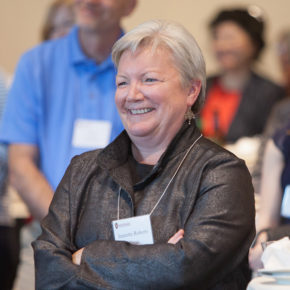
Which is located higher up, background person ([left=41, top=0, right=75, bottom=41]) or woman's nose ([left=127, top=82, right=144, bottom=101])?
background person ([left=41, top=0, right=75, bottom=41])

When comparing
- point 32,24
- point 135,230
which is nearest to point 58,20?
point 32,24

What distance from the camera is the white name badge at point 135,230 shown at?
2.20 metres

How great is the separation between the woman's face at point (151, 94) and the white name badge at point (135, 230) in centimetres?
32

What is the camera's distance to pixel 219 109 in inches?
205

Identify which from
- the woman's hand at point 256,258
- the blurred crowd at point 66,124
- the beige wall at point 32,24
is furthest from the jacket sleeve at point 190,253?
the beige wall at point 32,24

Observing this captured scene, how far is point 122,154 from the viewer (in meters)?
2.43

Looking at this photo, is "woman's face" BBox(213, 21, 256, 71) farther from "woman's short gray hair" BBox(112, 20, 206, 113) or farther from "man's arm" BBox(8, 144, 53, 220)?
"woman's short gray hair" BBox(112, 20, 206, 113)

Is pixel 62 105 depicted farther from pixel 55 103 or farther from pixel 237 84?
pixel 237 84

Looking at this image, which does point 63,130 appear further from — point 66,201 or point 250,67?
point 250,67

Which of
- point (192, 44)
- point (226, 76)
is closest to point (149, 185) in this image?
point (192, 44)

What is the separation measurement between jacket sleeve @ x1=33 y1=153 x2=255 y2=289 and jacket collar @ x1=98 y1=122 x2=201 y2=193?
169mm

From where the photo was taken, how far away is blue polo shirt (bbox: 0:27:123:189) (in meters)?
3.26

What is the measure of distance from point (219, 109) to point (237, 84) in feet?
1.02

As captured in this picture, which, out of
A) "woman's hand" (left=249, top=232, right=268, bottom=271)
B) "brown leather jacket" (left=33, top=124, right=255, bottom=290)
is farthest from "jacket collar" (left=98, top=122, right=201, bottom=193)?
"woman's hand" (left=249, top=232, right=268, bottom=271)
